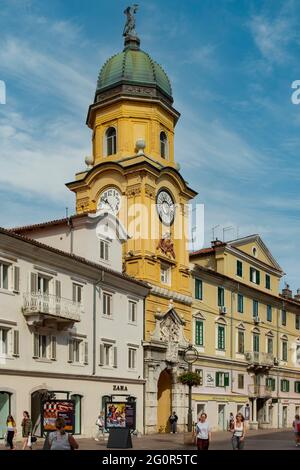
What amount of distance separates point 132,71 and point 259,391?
97.3ft

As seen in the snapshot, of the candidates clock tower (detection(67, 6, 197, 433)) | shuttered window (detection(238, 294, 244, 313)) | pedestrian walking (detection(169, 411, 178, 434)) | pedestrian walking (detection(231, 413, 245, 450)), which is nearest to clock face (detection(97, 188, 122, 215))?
clock tower (detection(67, 6, 197, 433))

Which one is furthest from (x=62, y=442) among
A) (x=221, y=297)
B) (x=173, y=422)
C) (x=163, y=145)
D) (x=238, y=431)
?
(x=221, y=297)

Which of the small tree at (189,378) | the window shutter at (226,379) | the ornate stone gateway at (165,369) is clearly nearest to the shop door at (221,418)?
the window shutter at (226,379)

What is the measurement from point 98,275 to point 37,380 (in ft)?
27.4

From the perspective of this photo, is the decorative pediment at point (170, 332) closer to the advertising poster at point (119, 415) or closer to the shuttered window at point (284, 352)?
the advertising poster at point (119, 415)

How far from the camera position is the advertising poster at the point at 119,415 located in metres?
33.8

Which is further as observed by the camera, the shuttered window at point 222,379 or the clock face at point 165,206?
the shuttered window at point 222,379

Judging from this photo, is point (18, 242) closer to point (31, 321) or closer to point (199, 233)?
point (31, 321)

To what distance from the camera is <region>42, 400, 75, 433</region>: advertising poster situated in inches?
1179

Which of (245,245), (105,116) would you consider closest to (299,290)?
(245,245)

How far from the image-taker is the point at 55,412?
30.1 m

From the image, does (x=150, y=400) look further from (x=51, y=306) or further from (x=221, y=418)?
(x=51, y=306)

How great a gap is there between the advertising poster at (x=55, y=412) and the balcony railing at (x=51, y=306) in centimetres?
652
